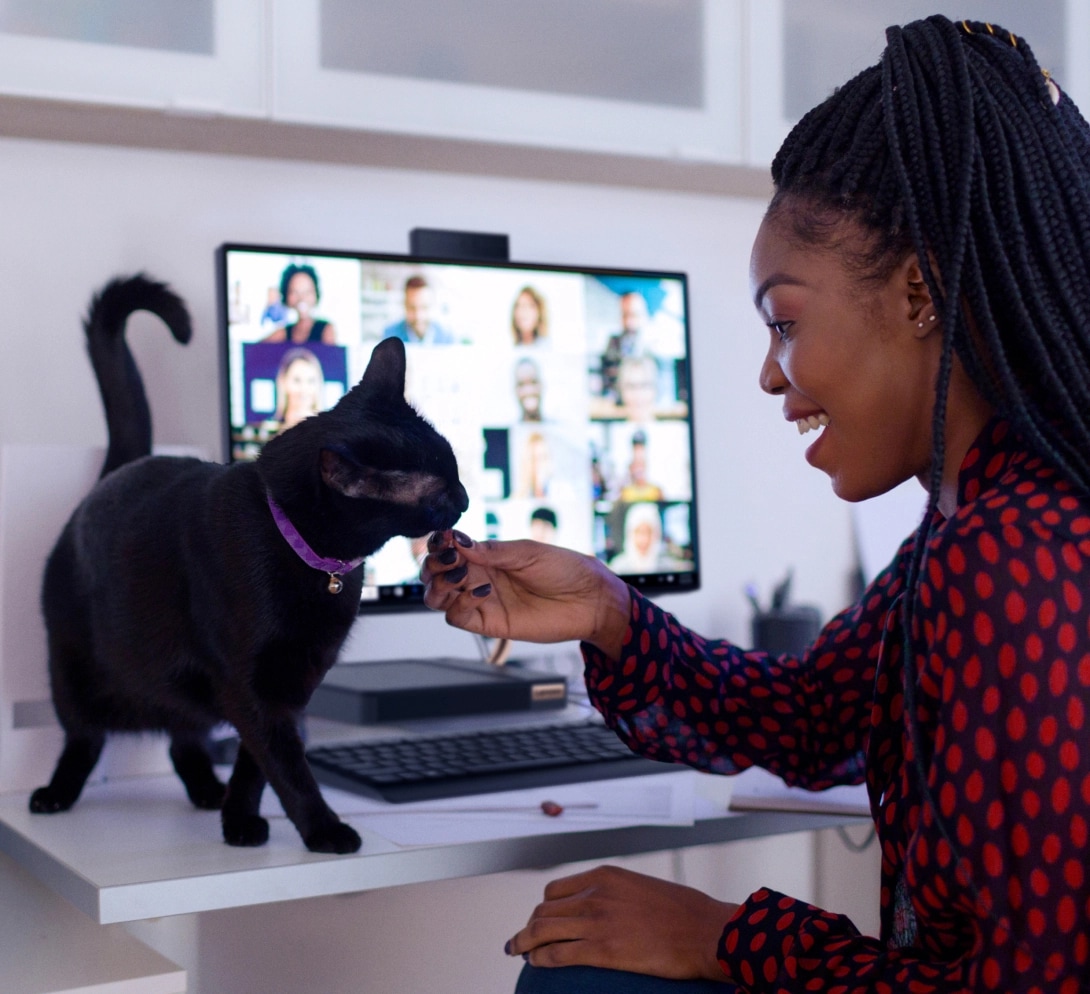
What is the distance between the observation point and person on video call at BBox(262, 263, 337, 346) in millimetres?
1189

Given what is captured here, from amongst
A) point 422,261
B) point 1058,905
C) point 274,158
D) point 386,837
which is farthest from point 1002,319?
point 274,158

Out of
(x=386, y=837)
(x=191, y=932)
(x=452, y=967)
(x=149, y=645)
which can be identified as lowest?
(x=452, y=967)

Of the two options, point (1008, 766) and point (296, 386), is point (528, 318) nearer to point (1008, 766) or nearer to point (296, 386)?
point (296, 386)

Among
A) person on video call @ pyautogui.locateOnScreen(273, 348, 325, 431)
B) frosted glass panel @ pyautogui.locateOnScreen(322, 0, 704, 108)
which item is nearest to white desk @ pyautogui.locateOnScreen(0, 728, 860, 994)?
person on video call @ pyautogui.locateOnScreen(273, 348, 325, 431)

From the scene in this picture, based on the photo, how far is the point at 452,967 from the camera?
1497 mm

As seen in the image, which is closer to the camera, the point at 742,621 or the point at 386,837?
the point at 386,837

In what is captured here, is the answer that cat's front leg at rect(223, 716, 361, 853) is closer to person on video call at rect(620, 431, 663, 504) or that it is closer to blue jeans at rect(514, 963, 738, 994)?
blue jeans at rect(514, 963, 738, 994)

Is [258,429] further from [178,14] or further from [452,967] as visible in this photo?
[452,967]

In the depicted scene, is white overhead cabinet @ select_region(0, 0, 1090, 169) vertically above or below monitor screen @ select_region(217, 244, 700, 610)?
above

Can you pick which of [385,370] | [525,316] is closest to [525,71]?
[525,316]

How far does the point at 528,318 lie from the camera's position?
132cm

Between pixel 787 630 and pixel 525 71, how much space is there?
74 centimetres

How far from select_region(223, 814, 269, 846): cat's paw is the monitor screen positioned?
351 mm

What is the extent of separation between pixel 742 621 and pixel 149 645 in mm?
1008
